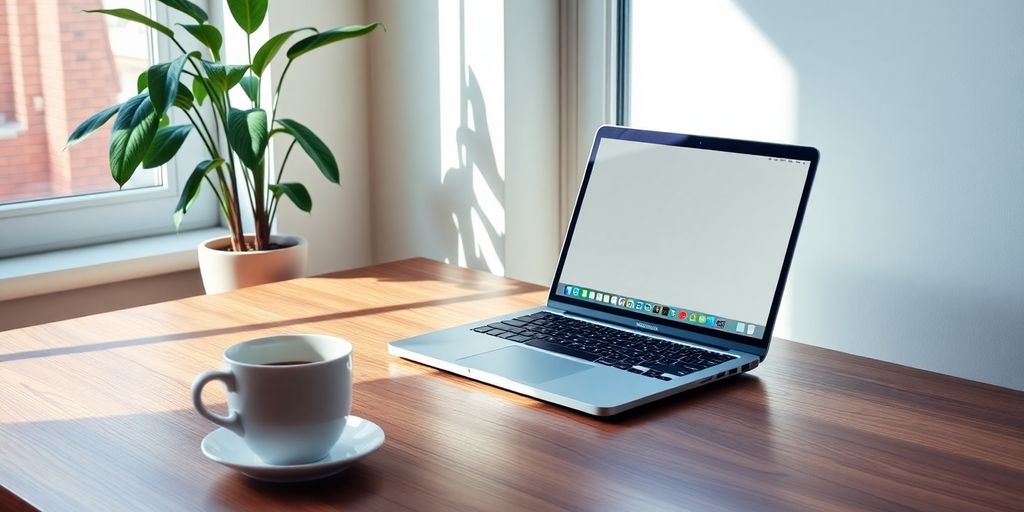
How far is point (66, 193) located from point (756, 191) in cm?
139

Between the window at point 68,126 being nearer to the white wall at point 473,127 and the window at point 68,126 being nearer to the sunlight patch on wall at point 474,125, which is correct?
the white wall at point 473,127

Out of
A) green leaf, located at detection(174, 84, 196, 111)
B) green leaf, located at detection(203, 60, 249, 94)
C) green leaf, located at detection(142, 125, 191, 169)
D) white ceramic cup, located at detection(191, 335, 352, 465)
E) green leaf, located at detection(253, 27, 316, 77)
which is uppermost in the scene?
green leaf, located at detection(253, 27, 316, 77)

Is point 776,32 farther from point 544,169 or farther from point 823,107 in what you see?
point 544,169

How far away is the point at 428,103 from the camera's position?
2.06 meters

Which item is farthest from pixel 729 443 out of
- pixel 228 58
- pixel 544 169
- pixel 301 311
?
pixel 228 58

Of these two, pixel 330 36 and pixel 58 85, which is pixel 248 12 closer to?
pixel 330 36

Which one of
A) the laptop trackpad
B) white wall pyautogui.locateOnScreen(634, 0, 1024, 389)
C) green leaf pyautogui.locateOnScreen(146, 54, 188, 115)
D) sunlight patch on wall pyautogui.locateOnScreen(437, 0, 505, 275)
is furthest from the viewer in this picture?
sunlight patch on wall pyautogui.locateOnScreen(437, 0, 505, 275)

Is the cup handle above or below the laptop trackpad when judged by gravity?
above

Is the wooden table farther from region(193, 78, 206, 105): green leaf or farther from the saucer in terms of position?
region(193, 78, 206, 105): green leaf

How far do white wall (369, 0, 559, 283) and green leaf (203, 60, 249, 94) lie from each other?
406 mm

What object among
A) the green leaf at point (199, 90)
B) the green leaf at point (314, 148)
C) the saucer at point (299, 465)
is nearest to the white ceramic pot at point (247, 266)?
the green leaf at point (314, 148)

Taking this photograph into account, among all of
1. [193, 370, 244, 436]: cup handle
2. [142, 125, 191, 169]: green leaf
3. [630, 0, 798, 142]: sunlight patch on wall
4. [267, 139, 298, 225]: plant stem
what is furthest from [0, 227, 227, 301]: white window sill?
[193, 370, 244, 436]: cup handle

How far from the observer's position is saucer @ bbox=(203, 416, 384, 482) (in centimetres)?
85

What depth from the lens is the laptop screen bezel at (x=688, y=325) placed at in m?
1.14
